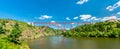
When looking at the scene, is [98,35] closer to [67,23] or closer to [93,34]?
[93,34]

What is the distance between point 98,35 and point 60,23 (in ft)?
92.5

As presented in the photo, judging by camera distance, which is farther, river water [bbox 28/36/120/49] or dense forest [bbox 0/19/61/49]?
river water [bbox 28/36/120/49]

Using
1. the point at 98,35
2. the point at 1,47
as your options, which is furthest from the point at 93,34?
the point at 1,47

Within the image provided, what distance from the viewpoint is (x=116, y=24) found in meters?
106

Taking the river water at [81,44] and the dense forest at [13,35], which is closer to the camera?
the dense forest at [13,35]

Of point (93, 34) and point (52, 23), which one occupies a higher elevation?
point (52, 23)

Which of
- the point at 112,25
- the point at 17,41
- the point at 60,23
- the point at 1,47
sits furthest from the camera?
the point at 60,23

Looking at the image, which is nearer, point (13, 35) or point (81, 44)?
point (13, 35)

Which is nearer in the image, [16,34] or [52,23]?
[16,34]

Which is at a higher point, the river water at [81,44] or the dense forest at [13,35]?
the dense forest at [13,35]

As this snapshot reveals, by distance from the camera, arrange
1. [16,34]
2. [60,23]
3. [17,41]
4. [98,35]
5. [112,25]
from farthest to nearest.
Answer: [60,23] → [112,25] → [98,35] → [16,34] → [17,41]

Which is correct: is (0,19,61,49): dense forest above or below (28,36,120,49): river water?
above

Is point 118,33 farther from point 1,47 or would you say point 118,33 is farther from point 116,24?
point 1,47

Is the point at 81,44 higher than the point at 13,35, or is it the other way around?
the point at 13,35
